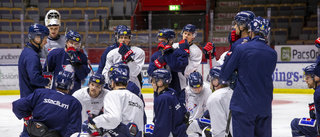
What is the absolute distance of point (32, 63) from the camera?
415 centimetres

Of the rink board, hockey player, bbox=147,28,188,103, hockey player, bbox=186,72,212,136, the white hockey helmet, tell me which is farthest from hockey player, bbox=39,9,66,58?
the rink board

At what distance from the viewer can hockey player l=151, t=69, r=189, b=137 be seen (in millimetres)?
3945

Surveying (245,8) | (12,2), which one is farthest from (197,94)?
(12,2)

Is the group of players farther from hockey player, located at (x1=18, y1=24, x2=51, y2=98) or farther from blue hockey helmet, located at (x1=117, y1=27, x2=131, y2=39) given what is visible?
blue hockey helmet, located at (x1=117, y1=27, x2=131, y2=39)

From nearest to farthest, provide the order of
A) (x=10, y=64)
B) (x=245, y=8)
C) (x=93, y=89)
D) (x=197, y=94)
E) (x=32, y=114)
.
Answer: (x=32, y=114), (x=93, y=89), (x=197, y=94), (x=10, y=64), (x=245, y=8)

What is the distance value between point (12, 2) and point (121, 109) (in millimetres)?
13071

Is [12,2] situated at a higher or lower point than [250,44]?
higher

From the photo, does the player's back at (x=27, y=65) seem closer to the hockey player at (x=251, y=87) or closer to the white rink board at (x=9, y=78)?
the hockey player at (x=251, y=87)

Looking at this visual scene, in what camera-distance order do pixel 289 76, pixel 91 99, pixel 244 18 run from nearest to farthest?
pixel 244 18, pixel 91 99, pixel 289 76

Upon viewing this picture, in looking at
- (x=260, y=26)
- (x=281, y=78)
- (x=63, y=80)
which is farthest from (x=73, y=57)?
(x=281, y=78)

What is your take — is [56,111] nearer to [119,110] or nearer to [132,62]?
[119,110]

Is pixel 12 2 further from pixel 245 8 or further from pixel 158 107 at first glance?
pixel 158 107

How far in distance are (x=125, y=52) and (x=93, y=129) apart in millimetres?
1570

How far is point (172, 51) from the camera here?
502 centimetres
